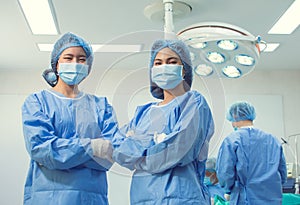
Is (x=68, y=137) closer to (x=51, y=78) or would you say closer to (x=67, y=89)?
(x=67, y=89)

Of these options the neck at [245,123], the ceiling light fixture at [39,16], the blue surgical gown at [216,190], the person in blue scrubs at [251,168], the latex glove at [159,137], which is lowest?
the blue surgical gown at [216,190]

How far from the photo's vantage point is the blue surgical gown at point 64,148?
1403mm

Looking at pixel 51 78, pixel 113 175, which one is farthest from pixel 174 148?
pixel 113 175

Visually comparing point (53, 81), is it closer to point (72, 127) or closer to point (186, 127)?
point (72, 127)

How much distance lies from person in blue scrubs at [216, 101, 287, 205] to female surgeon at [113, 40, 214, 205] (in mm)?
950

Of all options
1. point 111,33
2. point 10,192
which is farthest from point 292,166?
point 10,192

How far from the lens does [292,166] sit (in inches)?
164

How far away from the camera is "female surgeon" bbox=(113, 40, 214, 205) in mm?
1355

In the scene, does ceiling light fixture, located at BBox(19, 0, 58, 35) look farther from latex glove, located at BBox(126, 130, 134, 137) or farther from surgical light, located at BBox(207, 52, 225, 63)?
latex glove, located at BBox(126, 130, 134, 137)

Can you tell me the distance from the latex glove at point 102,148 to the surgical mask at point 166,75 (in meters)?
0.32

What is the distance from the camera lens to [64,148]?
140 centimetres

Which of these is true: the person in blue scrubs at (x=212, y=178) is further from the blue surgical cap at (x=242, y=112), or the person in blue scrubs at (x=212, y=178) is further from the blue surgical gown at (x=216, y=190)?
the blue surgical cap at (x=242, y=112)

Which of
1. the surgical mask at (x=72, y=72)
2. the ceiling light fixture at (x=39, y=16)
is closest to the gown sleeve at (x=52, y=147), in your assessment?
the surgical mask at (x=72, y=72)

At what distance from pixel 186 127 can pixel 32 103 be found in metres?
0.62
